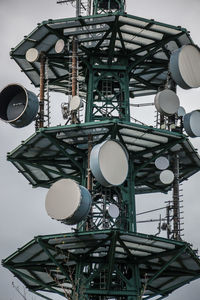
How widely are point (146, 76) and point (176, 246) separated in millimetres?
10994

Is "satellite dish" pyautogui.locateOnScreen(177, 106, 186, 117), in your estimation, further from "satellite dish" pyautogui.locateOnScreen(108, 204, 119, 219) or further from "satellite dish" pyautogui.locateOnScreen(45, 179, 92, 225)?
"satellite dish" pyautogui.locateOnScreen(45, 179, 92, 225)

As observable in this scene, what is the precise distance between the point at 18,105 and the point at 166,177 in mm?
7763

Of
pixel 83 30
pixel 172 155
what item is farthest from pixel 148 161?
pixel 83 30

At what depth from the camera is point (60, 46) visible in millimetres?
42688

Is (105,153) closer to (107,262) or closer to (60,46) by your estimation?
(107,262)

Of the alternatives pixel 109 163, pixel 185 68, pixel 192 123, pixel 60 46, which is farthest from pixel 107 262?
pixel 60 46

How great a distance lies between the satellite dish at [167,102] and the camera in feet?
139

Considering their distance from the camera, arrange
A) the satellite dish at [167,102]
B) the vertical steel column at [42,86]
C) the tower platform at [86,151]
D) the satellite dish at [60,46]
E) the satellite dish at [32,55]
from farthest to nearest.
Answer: the satellite dish at [32,55] < the satellite dish at [60,46] < the satellite dish at [167,102] < the vertical steel column at [42,86] < the tower platform at [86,151]

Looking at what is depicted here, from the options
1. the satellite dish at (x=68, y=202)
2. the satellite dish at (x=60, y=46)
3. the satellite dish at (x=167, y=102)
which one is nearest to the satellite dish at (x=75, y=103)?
the satellite dish at (x=60, y=46)

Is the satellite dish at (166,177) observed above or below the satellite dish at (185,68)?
below

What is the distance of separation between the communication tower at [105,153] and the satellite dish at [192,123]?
0.05 meters

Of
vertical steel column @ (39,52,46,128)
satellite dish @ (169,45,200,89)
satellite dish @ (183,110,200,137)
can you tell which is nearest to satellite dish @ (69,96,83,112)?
vertical steel column @ (39,52,46,128)

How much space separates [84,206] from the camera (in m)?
37.9

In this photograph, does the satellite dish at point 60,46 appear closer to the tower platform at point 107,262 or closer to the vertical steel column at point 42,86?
the vertical steel column at point 42,86
